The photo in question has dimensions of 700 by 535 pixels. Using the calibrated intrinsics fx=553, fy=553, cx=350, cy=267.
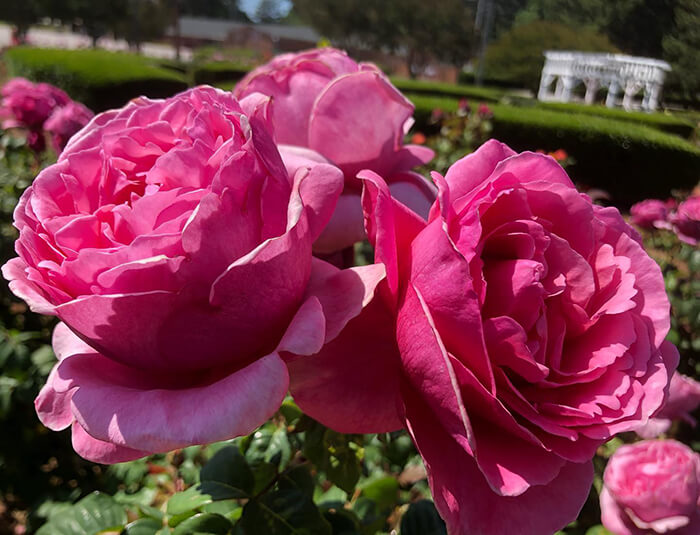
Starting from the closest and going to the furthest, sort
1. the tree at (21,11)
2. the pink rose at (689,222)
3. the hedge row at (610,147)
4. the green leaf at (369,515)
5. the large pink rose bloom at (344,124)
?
1. the large pink rose bloom at (344,124)
2. the green leaf at (369,515)
3. the pink rose at (689,222)
4. the hedge row at (610,147)
5. the tree at (21,11)

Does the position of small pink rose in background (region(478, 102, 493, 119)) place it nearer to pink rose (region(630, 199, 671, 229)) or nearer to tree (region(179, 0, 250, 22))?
pink rose (region(630, 199, 671, 229))

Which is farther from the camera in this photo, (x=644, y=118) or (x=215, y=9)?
(x=215, y=9)

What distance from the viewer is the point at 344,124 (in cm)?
55

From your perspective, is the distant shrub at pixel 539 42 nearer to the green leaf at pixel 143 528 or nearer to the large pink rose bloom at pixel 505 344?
the large pink rose bloom at pixel 505 344

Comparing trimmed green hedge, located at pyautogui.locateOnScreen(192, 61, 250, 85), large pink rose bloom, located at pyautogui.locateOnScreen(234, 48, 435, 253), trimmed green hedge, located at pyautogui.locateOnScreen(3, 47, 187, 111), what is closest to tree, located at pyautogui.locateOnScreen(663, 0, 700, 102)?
large pink rose bloom, located at pyautogui.locateOnScreen(234, 48, 435, 253)

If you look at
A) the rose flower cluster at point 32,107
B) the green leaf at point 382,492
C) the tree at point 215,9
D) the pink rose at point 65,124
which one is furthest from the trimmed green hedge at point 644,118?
the tree at point 215,9

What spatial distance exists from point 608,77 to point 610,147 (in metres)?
2.20

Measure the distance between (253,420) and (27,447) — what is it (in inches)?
59.9

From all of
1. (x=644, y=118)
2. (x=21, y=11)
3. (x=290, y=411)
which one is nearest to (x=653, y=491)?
(x=290, y=411)

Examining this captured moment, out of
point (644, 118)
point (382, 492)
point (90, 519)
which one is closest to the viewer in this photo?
point (90, 519)

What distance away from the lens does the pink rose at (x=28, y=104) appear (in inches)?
71.8

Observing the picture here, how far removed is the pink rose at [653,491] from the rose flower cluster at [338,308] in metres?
0.61

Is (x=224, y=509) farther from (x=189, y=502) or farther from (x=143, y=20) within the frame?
(x=143, y=20)

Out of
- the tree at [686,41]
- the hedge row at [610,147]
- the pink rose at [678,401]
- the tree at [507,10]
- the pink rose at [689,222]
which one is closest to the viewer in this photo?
the pink rose at [678,401]
